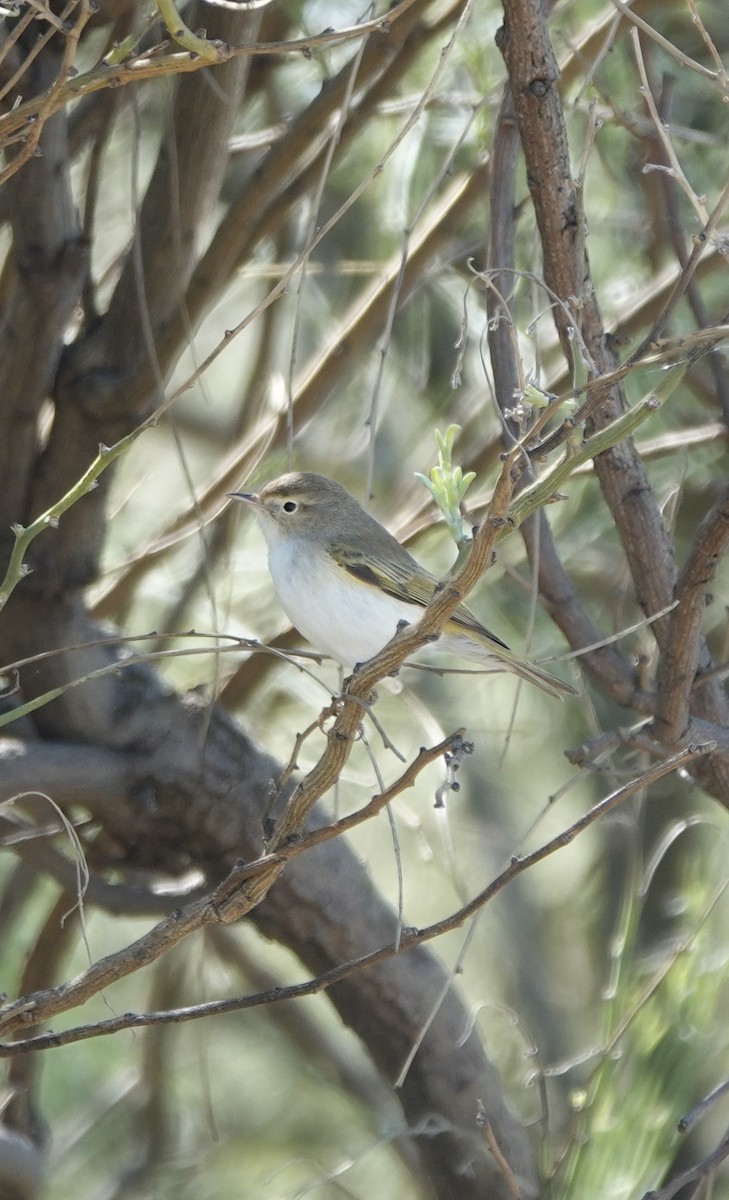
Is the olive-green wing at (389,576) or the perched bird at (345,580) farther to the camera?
the olive-green wing at (389,576)

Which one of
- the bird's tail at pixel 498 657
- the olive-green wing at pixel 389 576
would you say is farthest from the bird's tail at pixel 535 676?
the olive-green wing at pixel 389 576

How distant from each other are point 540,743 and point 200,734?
2014 millimetres

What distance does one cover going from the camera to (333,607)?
118 inches

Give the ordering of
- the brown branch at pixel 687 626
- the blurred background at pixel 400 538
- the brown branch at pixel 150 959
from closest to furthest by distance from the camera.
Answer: the brown branch at pixel 150 959, the brown branch at pixel 687 626, the blurred background at pixel 400 538

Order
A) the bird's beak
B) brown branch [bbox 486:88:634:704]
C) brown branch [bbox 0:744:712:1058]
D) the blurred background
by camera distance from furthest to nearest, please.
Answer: the bird's beak
the blurred background
brown branch [bbox 486:88:634:704]
brown branch [bbox 0:744:712:1058]

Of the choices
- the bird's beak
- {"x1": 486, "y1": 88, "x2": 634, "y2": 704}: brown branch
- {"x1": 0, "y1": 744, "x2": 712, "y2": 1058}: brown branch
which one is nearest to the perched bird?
the bird's beak

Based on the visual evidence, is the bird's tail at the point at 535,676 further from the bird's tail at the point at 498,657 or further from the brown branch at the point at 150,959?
the brown branch at the point at 150,959

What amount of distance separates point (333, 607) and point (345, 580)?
0.10 metres

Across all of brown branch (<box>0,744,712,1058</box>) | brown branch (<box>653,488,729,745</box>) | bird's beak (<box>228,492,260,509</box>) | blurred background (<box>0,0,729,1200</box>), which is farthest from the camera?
bird's beak (<box>228,492,260,509</box>)

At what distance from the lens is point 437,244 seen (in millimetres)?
3486

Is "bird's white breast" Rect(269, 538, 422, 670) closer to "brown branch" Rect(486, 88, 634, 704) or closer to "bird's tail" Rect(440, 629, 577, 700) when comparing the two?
"bird's tail" Rect(440, 629, 577, 700)

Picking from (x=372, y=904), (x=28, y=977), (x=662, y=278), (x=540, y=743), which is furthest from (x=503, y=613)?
(x=28, y=977)

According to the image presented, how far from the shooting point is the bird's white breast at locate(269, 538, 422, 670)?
2.96m

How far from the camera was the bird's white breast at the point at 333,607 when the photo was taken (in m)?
2.96
